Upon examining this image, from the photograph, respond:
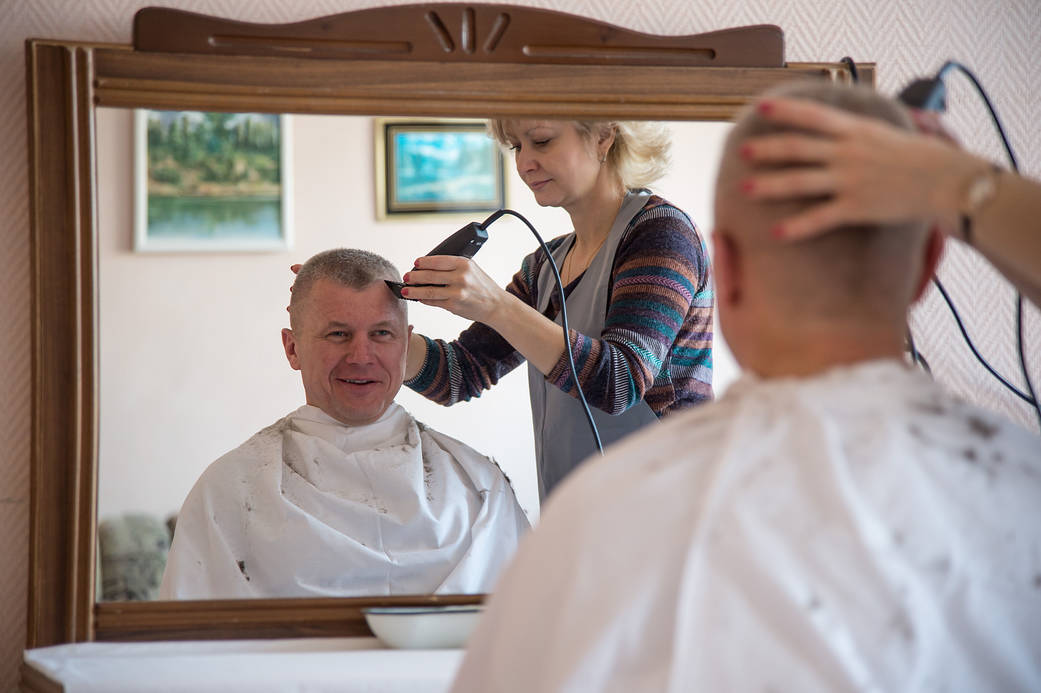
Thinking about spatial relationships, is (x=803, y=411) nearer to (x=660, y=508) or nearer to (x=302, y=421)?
(x=660, y=508)

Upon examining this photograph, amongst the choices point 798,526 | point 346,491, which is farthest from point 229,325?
point 798,526

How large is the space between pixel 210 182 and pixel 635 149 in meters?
0.67

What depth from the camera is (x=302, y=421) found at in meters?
1.52

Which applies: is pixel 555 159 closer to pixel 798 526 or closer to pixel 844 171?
pixel 844 171

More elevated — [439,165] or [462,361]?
[439,165]

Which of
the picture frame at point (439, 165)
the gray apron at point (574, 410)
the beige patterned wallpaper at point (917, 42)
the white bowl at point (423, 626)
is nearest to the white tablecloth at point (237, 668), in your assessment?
the white bowl at point (423, 626)

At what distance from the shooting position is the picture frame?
5.04ft

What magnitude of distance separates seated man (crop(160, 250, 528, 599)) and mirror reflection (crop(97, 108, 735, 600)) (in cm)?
2

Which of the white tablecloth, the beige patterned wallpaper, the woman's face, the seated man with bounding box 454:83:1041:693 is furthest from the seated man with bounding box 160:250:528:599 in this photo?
the seated man with bounding box 454:83:1041:693

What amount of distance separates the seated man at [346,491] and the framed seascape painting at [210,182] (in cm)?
11

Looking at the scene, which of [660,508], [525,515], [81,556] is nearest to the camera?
[660,508]

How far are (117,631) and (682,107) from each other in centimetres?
119

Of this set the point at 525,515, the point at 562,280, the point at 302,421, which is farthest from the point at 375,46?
the point at 525,515

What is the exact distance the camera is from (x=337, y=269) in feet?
4.98
